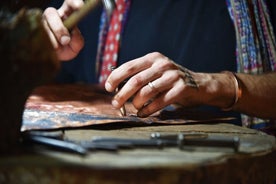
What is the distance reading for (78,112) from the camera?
1188 millimetres

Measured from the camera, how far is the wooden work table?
2.19 ft

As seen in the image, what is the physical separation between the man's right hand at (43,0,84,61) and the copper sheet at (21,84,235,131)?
0.47ft

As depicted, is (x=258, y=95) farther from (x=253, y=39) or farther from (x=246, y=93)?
(x=253, y=39)

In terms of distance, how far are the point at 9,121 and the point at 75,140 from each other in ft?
0.44

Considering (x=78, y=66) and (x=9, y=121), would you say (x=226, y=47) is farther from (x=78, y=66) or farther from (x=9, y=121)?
(x=9, y=121)

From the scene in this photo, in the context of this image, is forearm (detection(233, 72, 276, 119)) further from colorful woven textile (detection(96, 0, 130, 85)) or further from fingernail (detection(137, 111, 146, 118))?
colorful woven textile (detection(96, 0, 130, 85))

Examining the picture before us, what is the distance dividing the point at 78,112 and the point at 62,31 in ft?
1.11

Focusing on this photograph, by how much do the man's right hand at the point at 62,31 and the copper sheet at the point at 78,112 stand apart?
0.47 ft

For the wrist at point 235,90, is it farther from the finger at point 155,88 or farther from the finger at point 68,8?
the finger at point 68,8

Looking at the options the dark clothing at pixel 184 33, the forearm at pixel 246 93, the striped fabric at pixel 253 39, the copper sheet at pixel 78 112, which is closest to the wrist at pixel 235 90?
the forearm at pixel 246 93

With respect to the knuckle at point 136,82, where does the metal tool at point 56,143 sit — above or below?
above

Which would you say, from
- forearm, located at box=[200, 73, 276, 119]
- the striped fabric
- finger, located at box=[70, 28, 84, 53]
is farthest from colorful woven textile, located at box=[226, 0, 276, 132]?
finger, located at box=[70, 28, 84, 53]

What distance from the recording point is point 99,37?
2252 mm

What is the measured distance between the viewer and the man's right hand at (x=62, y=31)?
1.42m
